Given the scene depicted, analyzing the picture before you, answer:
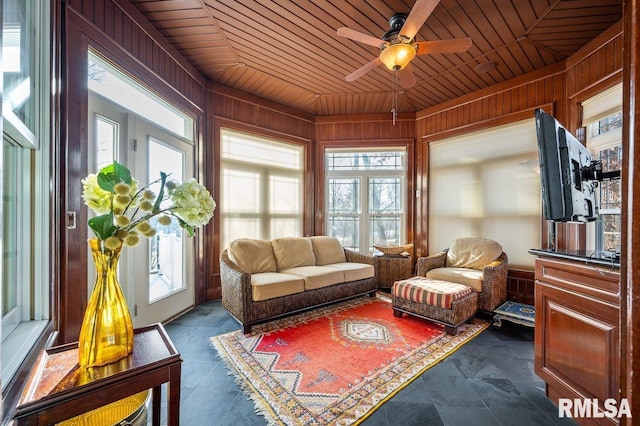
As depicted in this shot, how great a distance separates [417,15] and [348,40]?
113 cm

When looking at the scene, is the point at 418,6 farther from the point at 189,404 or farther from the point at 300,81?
the point at 189,404

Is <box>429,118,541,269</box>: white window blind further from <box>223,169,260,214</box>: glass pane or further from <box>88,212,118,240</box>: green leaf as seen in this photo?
<box>88,212,118,240</box>: green leaf

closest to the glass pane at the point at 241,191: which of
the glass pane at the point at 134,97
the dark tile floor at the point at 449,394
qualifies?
the glass pane at the point at 134,97

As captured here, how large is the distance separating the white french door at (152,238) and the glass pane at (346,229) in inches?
94.6

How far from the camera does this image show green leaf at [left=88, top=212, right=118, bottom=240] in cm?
100

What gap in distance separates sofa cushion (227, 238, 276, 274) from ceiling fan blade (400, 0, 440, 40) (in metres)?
2.63

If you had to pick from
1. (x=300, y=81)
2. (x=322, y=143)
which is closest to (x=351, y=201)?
(x=322, y=143)

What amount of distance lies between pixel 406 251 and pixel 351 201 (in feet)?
4.15

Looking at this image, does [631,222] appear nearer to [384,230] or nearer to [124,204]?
[124,204]

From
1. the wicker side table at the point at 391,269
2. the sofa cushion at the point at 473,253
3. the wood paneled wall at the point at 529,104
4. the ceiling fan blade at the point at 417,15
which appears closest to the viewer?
the ceiling fan blade at the point at 417,15

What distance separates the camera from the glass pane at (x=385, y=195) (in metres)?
4.76

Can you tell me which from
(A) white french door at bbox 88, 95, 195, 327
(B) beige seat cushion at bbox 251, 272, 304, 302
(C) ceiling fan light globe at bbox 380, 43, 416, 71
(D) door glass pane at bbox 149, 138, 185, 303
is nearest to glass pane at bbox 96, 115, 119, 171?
(A) white french door at bbox 88, 95, 195, 327

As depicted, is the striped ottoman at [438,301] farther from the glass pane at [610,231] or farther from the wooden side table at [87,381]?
the wooden side table at [87,381]

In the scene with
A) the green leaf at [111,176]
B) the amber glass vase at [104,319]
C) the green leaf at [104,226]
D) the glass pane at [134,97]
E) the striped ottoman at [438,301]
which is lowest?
the striped ottoman at [438,301]
